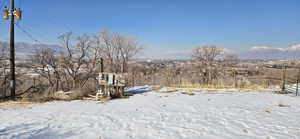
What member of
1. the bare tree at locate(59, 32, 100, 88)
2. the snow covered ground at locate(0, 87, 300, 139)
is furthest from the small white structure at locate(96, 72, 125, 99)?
the bare tree at locate(59, 32, 100, 88)

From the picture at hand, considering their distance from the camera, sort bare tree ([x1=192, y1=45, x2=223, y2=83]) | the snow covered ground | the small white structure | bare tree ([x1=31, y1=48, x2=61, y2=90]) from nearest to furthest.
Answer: the snow covered ground, the small white structure, bare tree ([x1=31, y1=48, x2=61, y2=90]), bare tree ([x1=192, y1=45, x2=223, y2=83])

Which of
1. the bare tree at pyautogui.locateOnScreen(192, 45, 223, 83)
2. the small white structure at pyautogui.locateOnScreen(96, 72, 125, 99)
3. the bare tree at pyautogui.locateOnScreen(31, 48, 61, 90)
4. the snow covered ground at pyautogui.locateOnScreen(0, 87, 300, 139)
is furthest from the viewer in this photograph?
the bare tree at pyautogui.locateOnScreen(192, 45, 223, 83)

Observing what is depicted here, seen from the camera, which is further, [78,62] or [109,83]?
[78,62]

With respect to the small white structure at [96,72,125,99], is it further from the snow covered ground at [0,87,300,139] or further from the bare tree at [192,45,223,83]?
the bare tree at [192,45,223,83]

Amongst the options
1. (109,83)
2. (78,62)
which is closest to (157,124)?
(109,83)

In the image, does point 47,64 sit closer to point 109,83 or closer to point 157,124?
point 109,83

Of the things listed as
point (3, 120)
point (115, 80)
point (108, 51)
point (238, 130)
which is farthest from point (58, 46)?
point (238, 130)

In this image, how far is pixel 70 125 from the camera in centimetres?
388

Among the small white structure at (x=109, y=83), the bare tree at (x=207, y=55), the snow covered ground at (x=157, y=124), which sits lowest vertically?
the snow covered ground at (x=157, y=124)

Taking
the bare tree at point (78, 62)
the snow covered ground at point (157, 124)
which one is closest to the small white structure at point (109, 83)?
the snow covered ground at point (157, 124)

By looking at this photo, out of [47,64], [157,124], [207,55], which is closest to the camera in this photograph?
[157,124]

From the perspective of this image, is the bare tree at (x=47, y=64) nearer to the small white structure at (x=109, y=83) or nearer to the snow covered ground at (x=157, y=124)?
the small white structure at (x=109, y=83)

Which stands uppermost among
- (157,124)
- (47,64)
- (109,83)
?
(47,64)

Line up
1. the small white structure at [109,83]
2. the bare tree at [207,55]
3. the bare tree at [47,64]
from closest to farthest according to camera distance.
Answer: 1. the small white structure at [109,83]
2. the bare tree at [47,64]
3. the bare tree at [207,55]
